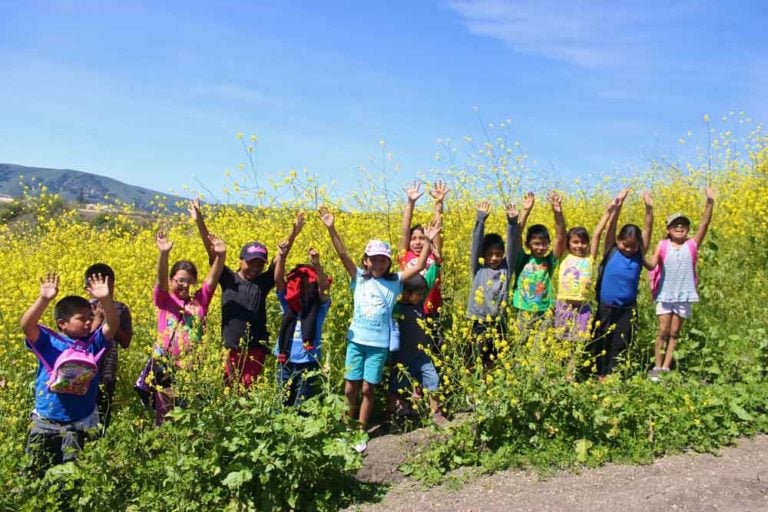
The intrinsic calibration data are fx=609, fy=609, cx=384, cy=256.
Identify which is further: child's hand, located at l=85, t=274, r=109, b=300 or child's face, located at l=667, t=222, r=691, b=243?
child's face, located at l=667, t=222, r=691, b=243

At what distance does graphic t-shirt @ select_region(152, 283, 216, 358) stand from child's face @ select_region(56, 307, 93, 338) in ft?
1.64

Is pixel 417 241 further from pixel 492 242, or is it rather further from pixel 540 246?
pixel 540 246

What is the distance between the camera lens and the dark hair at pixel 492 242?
17.5 ft

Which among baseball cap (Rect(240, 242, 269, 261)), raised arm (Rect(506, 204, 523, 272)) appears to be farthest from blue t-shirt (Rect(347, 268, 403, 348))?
raised arm (Rect(506, 204, 523, 272))

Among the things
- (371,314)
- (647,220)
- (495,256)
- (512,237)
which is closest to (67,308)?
(371,314)

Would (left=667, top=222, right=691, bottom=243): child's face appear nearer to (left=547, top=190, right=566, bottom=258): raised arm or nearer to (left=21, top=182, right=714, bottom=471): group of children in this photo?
(left=21, top=182, right=714, bottom=471): group of children

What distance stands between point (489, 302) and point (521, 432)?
1.21 metres

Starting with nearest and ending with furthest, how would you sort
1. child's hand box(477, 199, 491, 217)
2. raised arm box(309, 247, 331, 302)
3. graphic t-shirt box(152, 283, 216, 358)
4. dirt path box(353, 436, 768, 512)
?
1. dirt path box(353, 436, 768, 512)
2. graphic t-shirt box(152, 283, 216, 358)
3. raised arm box(309, 247, 331, 302)
4. child's hand box(477, 199, 491, 217)

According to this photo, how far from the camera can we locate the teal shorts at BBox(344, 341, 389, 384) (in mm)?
4770

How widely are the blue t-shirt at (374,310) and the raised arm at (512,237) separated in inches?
42.3

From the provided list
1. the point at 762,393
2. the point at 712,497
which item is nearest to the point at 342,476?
the point at 712,497

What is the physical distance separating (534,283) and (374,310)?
5.10 feet

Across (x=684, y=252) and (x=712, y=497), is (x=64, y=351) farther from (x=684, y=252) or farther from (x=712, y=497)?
(x=684, y=252)

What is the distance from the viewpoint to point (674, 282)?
593 cm
